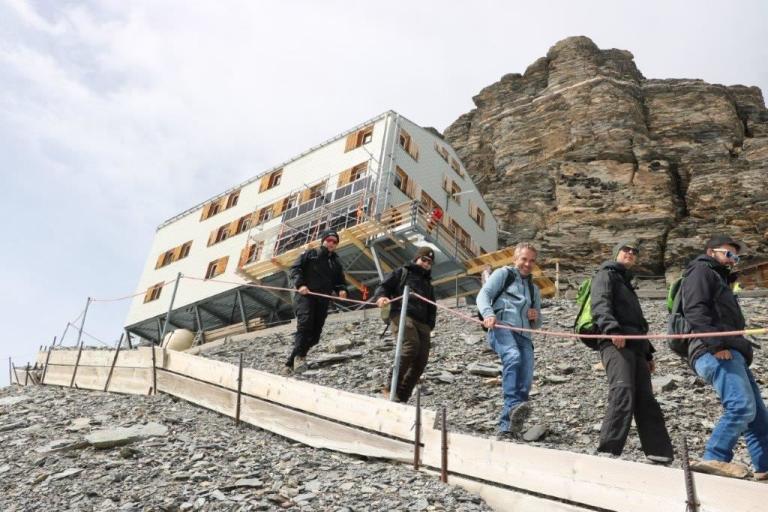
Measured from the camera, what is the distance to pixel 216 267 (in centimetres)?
3294

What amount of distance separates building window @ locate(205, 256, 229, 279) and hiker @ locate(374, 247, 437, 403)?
2441 cm

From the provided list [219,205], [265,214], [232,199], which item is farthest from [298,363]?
[219,205]

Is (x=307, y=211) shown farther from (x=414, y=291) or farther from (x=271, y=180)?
Answer: (x=414, y=291)

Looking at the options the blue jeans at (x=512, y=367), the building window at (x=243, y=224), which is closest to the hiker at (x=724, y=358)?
the blue jeans at (x=512, y=367)

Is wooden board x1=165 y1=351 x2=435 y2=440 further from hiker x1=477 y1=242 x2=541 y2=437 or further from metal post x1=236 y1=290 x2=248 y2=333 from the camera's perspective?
metal post x1=236 y1=290 x2=248 y2=333

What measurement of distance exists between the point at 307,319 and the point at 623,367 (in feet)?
→ 18.5

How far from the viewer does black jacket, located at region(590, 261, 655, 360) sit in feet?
20.6

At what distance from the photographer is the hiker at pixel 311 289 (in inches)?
417

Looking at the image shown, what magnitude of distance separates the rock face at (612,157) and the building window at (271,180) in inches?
621

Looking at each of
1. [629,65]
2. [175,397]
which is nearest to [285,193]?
[175,397]

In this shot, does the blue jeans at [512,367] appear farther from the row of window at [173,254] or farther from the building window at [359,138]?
the row of window at [173,254]

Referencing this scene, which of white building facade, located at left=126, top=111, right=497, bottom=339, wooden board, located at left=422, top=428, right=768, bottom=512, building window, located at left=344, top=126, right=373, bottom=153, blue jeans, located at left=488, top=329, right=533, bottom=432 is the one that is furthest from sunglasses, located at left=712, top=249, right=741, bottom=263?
building window, located at left=344, top=126, right=373, bottom=153

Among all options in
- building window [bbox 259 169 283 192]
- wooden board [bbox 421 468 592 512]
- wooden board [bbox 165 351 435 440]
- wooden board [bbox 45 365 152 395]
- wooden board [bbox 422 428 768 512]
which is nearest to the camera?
wooden board [bbox 422 428 768 512]

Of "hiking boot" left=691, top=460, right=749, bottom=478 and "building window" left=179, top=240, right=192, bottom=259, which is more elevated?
"building window" left=179, top=240, right=192, bottom=259
